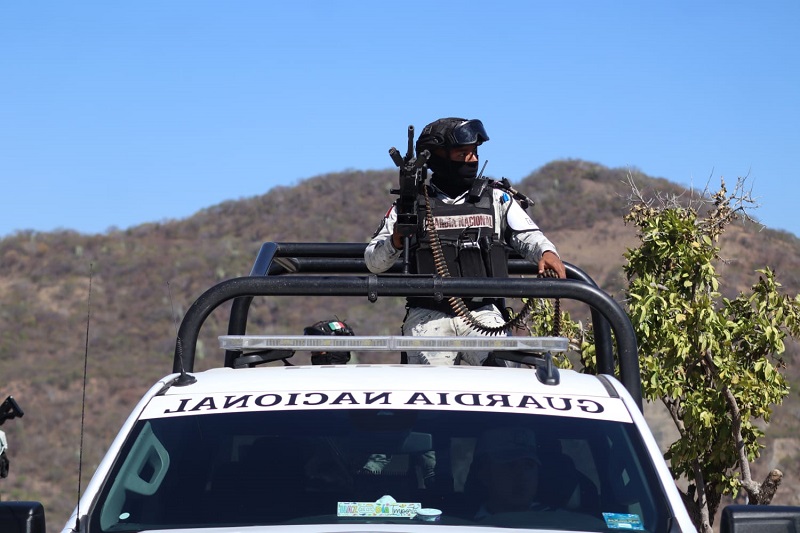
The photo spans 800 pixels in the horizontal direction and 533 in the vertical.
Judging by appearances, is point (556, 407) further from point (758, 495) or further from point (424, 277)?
point (758, 495)

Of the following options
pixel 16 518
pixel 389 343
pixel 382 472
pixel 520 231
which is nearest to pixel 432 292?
pixel 389 343

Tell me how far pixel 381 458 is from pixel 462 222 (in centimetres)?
236

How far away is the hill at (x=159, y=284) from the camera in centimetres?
2830

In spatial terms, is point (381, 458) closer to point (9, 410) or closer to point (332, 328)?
point (9, 410)

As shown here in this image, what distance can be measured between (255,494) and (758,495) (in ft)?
18.7

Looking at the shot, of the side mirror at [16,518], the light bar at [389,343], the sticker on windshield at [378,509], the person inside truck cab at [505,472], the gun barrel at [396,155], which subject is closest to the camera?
the side mirror at [16,518]

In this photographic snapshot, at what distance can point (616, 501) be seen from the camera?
350cm

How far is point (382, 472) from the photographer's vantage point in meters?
3.61

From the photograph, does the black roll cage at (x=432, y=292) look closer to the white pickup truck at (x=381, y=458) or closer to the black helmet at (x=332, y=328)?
the white pickup truck at (x=381, y=458)

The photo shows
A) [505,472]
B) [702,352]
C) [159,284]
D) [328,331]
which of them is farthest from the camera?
[159,284]

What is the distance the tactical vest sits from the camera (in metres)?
5.80

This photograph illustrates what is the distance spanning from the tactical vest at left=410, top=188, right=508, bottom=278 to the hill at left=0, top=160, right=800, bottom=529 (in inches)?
606

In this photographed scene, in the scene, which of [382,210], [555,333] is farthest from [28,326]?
[555,333]

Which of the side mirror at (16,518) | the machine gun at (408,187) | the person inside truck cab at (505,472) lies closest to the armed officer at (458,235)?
the machine gun at (408,187)
